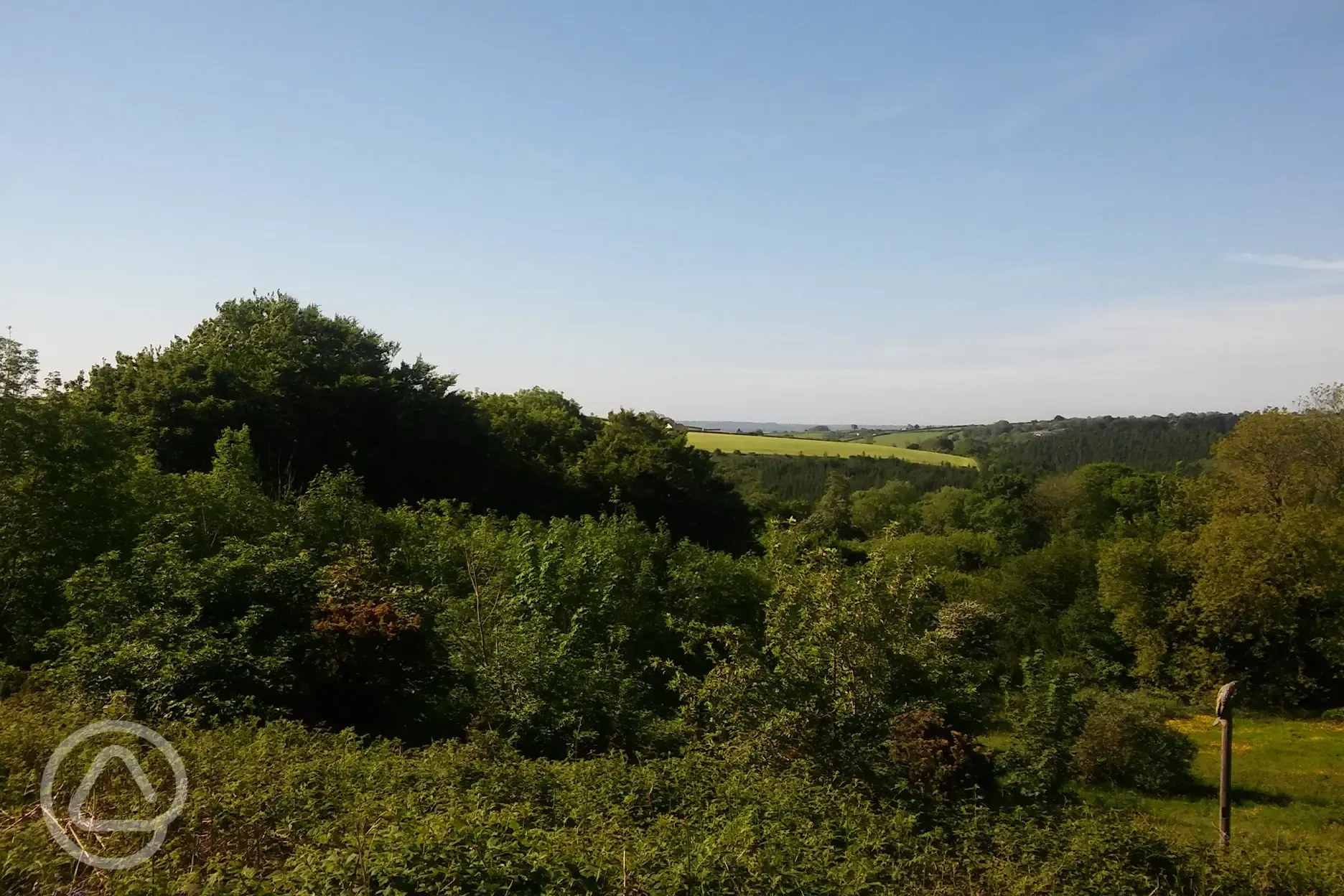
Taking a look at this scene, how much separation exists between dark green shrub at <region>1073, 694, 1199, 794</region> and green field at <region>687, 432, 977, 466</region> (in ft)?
272

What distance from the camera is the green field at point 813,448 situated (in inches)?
4267

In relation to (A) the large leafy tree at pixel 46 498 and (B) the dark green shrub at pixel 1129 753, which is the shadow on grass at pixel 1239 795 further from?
(A) the large leafy tree at pixel 46 498

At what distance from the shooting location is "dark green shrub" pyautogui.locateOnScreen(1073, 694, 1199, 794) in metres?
16.7

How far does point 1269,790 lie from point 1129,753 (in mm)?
3674

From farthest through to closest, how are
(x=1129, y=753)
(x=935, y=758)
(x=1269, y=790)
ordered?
(x=1269, y=790) < (x=1129, y=753) < (x=935, y=758)

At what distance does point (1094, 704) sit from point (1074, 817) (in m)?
9.94

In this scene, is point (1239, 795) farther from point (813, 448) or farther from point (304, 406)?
point (813, 448)

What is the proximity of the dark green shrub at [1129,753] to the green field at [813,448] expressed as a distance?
82.8 m

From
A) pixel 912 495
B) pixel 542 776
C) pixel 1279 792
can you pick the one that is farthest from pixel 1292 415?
pixel 912 495

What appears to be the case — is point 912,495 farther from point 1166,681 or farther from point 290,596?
point 290,596

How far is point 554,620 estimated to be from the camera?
542 inches

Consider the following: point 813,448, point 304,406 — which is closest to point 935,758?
point 304,406

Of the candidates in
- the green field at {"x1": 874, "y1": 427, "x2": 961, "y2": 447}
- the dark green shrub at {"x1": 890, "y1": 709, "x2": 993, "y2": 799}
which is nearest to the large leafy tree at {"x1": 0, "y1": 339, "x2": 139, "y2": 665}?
the dark green shrub at {"x1": 890, "y1": 709, "x2": 993, "y2": 799}

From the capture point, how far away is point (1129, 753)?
16.7m
